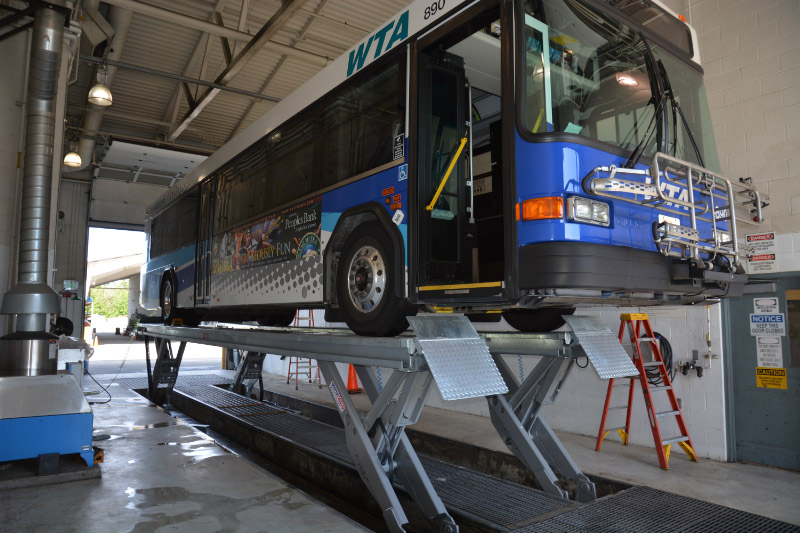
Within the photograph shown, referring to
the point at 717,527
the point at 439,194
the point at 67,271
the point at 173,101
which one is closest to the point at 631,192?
the point at 439,194

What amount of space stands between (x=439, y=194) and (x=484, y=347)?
97 cm

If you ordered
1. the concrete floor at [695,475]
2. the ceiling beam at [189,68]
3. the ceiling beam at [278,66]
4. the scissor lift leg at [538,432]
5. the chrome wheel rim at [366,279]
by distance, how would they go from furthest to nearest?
the ceiling beam at [278,66] < the ceiling beam at [189,68] < the concrete floor at [695,475] < the scissor lift leg at [538,432] < the chrome wheel rim at [366,279]

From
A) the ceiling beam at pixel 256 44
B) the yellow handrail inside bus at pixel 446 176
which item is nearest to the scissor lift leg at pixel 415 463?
the yellow handrail inside bus at pixel 446 176

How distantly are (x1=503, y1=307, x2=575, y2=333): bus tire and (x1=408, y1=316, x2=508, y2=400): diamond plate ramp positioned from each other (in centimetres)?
139

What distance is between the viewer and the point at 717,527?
2857 mm

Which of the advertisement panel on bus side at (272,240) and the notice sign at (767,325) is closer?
the advertisement panel on bus side at (272,240)

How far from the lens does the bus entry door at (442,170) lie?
3389 mm

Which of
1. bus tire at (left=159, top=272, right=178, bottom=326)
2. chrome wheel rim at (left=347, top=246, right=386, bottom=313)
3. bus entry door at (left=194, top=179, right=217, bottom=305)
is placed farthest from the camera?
bus tire at (left=159, top=272, right=178, bottom=326)

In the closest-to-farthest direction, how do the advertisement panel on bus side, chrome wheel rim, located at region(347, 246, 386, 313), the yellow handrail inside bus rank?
1. the yellow handrail inside bus
2. chrome wheel rim, located at region(347, 246, 386, 313)
3. the advertisement panel on bus side

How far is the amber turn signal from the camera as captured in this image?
2711mm

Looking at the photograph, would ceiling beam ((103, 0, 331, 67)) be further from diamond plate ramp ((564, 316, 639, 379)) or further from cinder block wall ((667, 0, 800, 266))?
diamond plate ramp ((564, 316, 639, 379))

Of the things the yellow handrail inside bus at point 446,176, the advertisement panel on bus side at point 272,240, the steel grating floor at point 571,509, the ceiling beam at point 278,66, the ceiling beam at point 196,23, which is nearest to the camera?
the steel grating floor at point 571,509

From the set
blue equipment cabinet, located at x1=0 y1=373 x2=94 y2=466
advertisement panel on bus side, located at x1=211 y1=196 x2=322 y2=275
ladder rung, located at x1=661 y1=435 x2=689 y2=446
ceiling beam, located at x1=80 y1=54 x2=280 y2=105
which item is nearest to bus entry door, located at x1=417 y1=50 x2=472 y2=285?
advertisement panel on bus side, located at x1=211 y1=196 x2=322 y2=275

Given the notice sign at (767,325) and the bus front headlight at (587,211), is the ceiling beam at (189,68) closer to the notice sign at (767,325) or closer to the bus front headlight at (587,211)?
the bus front headlight at (587,211)
